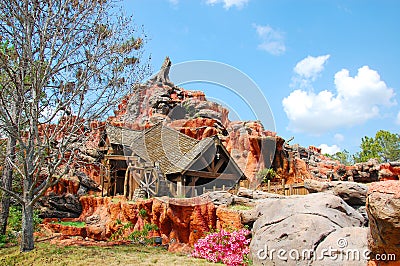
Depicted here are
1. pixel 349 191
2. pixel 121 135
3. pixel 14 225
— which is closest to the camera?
pixel 349 191

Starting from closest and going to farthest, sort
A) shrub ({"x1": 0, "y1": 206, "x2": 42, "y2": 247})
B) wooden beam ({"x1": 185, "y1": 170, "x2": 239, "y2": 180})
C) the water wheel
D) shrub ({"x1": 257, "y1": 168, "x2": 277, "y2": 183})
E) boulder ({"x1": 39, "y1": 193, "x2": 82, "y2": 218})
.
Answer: shrub ({"x1": 0, "y1": 206, "x2": 42, "y2": 247})
wooden beam ({"x1": 185, "y1": 170, "x2": 239, "y2": 180})
the water wheel
boulder ({"x1": 39, "y1": 193, "x2": 82, "y2": 218})
shrub ({"x1": 257, "y1": 168, "x2": 277, "y2": 183})

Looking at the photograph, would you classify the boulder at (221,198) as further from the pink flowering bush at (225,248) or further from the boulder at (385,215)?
the boulder at (385,215)

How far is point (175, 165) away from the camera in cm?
1727

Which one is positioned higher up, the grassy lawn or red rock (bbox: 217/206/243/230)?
red rock (bbox: 217/206/243/230)

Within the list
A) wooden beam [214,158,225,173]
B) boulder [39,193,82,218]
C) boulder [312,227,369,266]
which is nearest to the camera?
boulder [312,227,369,266]

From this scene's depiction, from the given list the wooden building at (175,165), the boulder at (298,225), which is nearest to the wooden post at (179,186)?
the wooden building at (175,165)

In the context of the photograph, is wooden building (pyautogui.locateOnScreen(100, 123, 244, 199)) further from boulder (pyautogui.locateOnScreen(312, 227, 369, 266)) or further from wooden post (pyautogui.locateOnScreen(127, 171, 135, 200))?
boulder (pyautogui.locateOnScreen(312, 227, 369, 266))

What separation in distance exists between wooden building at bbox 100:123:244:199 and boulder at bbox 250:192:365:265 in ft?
31.1

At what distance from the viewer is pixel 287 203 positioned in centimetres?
743

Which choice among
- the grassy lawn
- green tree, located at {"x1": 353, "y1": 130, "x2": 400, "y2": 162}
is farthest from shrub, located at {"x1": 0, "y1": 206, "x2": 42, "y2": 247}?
green tree, located at {"x1": 353, "y1": 130, "x2": 400, "y2": 162}

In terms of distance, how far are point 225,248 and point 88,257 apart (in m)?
3.22
